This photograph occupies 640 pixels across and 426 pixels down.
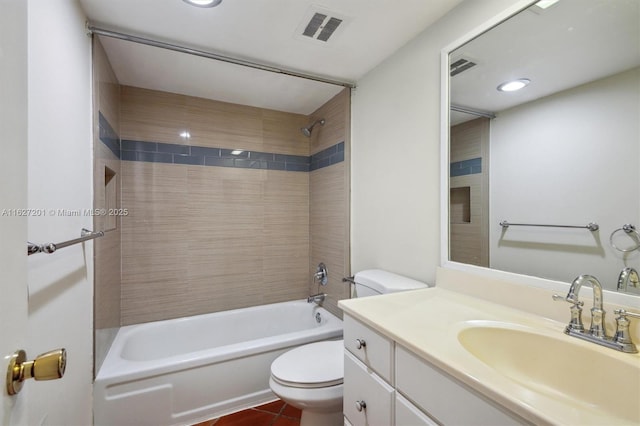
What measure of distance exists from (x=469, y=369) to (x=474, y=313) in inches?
18.1

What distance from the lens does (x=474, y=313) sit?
1.10m

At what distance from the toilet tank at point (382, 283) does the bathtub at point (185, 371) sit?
0.57m

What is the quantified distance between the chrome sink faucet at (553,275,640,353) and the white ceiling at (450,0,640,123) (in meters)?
0.69

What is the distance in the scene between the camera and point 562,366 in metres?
0.85

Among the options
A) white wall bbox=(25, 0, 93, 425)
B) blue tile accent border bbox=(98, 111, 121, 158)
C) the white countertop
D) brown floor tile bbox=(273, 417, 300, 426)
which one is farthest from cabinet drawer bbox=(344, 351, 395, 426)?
blue tile accent border bbox=(98, 111, 121, 158)

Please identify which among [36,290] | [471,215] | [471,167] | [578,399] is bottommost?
[578,399]

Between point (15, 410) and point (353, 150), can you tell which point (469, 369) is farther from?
point (353, 150)

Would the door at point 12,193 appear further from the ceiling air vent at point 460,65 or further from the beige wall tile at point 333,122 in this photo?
the beige wall tile at point 333,122

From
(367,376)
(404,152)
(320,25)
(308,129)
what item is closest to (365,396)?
(367,376)

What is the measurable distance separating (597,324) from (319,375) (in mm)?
1154

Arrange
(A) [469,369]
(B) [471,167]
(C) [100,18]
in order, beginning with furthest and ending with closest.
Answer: (C) [100,18] < (B) [471,167] < (A) [469,369]

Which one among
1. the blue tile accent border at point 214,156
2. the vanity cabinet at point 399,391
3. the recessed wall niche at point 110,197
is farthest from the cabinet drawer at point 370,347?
the recessed wall niche at point 110,197

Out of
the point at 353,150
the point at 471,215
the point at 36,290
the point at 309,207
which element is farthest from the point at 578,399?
the point at 309,207

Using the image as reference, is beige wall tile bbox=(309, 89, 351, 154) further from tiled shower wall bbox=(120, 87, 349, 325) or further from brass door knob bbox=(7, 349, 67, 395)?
brass door knob bbox=(7, 349, 67, 395)
